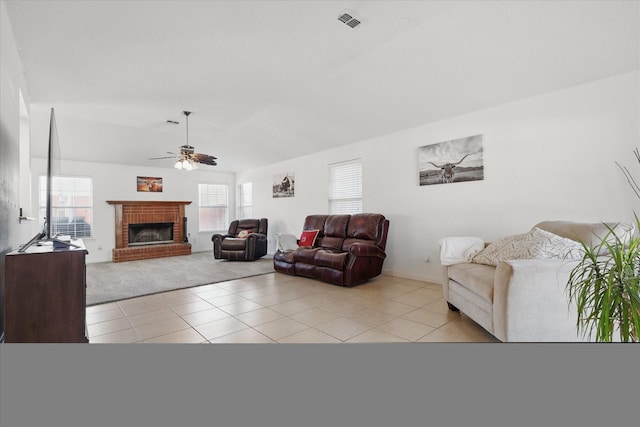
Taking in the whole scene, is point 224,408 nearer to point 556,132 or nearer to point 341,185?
point 556,132

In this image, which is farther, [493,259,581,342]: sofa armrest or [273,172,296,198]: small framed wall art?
[273,172,296,198]: small framed wall art

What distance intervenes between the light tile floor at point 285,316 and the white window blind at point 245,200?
433 centimetres

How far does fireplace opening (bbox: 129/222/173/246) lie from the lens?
7.04m

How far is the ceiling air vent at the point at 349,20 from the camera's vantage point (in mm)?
→ 2422

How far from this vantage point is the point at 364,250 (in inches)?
161

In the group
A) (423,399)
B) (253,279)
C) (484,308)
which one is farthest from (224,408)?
(253,279)

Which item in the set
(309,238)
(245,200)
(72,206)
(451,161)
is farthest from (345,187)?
(72,206)

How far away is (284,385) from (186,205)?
7946 mm

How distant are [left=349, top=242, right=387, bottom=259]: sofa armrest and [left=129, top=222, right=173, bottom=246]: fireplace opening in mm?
5490

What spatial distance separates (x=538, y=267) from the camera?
1.89 meters

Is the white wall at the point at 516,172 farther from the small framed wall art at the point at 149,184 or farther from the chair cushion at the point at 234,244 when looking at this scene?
the small framed wall art at the point at 149,184

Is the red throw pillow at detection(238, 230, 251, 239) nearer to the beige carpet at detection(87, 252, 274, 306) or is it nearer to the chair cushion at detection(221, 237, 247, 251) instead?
the chair cushion at detection(221, 237, 247, 251)

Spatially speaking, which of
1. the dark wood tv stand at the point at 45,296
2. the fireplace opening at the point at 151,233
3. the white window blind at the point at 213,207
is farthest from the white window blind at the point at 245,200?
the dark wood tv stand at the point at 45,296

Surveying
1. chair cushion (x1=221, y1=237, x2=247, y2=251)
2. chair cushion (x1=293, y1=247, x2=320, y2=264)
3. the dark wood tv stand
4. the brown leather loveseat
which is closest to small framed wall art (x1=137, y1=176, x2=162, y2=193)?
chair cushion (x1=221, y1=237, x2=247, y2=251)
